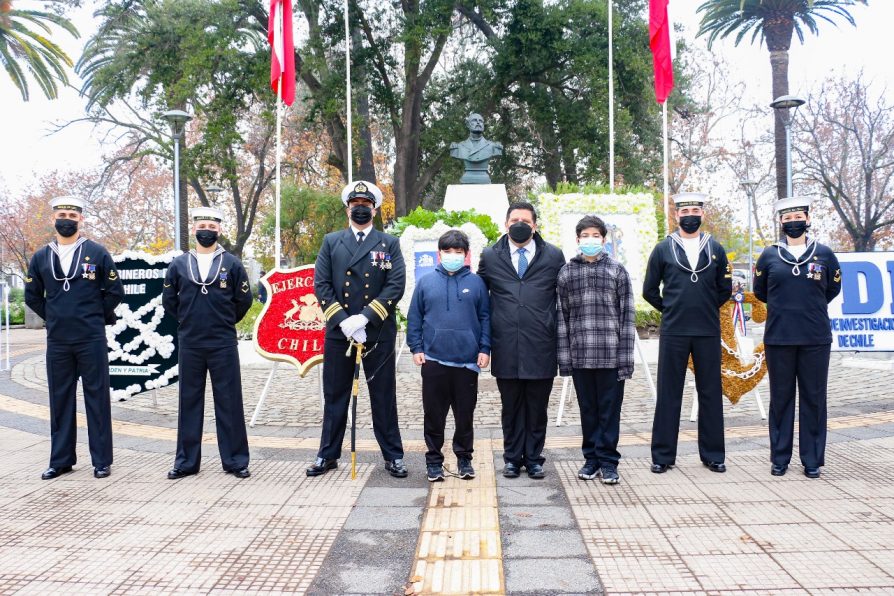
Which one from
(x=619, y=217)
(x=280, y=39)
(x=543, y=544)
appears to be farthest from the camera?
(x=280, y=39)

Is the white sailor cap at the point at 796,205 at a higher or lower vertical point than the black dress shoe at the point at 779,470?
higher

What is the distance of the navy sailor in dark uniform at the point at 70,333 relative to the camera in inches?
204

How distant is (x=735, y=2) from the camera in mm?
23781

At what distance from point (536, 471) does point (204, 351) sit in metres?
2.62

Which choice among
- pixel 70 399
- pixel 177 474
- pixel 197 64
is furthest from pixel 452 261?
pixel 197 64

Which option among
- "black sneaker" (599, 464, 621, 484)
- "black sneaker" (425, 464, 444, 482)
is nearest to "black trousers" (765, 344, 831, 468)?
"black sneaker" (599, 464, 621, 484)

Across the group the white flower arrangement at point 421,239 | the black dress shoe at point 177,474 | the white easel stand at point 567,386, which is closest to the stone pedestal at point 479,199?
the white flower arrangement at point 421,239

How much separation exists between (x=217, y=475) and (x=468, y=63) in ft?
57.9

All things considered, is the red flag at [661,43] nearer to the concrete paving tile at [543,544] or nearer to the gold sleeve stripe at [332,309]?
the gold sleeve stripe at [332,309]

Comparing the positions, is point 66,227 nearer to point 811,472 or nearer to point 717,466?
point 717,466

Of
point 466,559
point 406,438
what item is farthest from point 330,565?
point 406,438

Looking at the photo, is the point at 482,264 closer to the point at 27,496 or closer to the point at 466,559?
the point at 466,559

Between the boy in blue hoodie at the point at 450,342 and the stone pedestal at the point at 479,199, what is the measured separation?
6014 millimetres

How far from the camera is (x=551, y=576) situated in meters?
3.17
